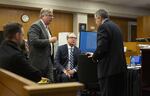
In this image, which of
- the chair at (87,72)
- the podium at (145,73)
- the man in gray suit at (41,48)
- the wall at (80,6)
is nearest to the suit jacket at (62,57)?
the chair at (87,72)

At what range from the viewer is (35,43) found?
9.66ft

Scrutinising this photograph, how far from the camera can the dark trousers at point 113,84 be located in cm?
303

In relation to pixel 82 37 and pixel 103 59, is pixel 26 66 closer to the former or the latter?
pixel 103 59

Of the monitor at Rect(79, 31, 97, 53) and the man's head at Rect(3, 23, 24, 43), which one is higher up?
the man's head at Rect(3, 23, 24, 43)

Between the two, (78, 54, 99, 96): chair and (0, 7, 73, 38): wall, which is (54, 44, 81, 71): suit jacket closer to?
(78, 54, 99, 96): chair

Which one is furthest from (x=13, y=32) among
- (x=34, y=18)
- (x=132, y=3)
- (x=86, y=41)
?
(x=132, y=3)

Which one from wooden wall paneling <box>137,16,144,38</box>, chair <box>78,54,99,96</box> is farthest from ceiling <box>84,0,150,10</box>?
chair <box>78,54,99,96</box>

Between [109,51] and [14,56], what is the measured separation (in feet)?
4.08

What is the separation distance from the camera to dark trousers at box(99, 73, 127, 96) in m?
3.03

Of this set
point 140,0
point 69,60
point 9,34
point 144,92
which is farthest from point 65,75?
point 140,0

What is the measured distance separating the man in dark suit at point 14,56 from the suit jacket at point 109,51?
37.3 inches

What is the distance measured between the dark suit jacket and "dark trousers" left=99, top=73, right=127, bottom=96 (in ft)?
3.55

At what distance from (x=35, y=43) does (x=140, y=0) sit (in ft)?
16.8

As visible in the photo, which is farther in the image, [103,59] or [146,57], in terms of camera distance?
[103,59]
